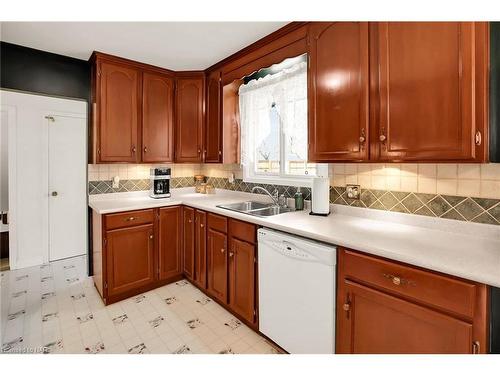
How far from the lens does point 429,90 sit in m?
1.32

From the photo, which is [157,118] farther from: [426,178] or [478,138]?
[478,138]

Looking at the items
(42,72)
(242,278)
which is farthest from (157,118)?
(242,278)

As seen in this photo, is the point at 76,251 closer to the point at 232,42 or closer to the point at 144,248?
the point at 144,248

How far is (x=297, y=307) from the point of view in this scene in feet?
5.39

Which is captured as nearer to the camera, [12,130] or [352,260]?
[352,260]

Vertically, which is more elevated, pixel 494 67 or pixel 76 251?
pixel 494 67

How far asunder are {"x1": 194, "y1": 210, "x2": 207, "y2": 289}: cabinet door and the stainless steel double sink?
24 cm

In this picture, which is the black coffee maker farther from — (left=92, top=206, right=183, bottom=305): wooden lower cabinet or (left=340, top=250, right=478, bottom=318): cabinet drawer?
(left=340, top=250, right=478, bottom=318): cabinet drawer

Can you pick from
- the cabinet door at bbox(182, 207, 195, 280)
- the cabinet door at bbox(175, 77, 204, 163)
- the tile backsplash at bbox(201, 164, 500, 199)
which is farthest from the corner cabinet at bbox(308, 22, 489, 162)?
the cabinet door at bbox(175, 77, 204, 163)

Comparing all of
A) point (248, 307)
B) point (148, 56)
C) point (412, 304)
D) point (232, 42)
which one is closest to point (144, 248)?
point (248, 307)

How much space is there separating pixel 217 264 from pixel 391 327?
4.80 feet

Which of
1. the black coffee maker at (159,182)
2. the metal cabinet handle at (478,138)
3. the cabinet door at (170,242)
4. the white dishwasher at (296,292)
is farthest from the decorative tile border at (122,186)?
the metal cabinet handle at (478,138)

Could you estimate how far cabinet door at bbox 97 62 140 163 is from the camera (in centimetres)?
262
